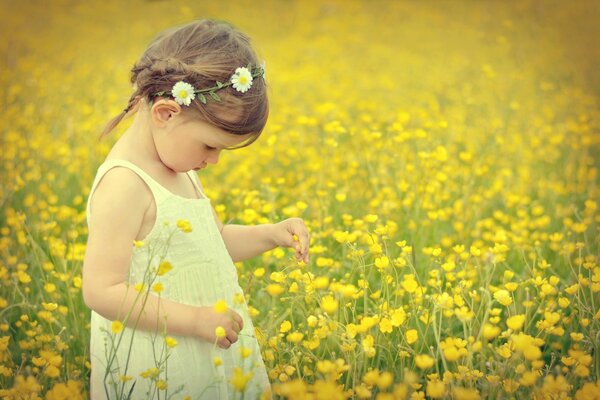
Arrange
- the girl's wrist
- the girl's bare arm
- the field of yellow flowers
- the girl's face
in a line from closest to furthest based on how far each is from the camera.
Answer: the girl's bare arm
the girl's face
the field of yellow flowers
the girl's wrist

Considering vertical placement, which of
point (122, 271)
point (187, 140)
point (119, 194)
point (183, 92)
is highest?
point (183, 92)

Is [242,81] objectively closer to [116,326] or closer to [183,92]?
[183,92]

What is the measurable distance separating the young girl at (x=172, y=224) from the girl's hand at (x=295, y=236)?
7.8 inches

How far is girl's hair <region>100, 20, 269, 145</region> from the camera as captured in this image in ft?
5.94

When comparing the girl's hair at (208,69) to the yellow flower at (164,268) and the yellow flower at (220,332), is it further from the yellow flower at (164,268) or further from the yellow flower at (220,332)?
the yellow flower at (220,332)

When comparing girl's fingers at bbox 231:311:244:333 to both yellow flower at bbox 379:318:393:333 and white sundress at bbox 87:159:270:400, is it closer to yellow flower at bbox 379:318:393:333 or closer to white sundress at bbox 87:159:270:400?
white sundress at bbox 87:159:270:400

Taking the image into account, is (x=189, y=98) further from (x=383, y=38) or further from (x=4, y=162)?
(x=383, y=38)

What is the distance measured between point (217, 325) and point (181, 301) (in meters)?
0.17

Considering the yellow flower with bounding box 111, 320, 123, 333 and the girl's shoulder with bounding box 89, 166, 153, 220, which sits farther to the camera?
the girl's shoulder with bounding box 89, 166, 153, 220

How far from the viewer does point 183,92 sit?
179cm

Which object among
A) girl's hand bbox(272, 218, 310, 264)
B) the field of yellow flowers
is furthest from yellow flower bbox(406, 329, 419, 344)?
girl's hand bbox(272, 218, 310, 264)

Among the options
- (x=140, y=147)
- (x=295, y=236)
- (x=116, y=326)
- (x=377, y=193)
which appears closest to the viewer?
(x=116, y=326)

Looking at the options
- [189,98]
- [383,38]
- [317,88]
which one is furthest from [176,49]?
[383,38]

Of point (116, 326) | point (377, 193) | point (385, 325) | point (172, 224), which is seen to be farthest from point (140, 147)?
point (377, 193)
